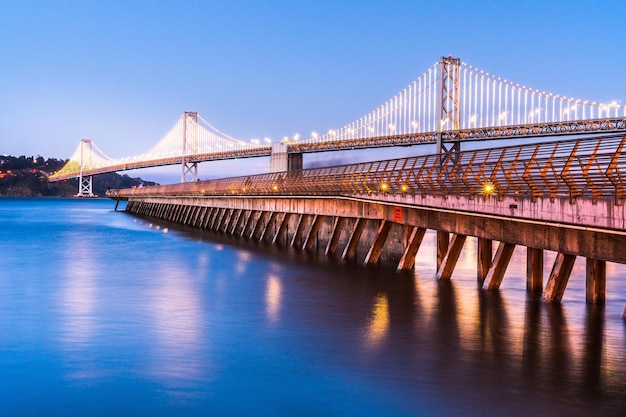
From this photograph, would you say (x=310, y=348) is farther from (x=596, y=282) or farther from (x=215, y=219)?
(x=215, y=219)

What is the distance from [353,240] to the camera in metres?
29.0

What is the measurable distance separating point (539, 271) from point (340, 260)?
10942 mm

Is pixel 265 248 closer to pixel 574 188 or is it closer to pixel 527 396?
pixel 574 188

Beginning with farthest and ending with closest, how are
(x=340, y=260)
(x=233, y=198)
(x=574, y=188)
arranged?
1. (x=233, y=198)
2. (x=340, y=260)
3. (x=574, y=188)

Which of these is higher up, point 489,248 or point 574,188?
point 574,188

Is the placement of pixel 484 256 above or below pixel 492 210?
below

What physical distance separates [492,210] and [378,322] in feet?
13.0

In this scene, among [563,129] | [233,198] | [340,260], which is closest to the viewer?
[340,260]

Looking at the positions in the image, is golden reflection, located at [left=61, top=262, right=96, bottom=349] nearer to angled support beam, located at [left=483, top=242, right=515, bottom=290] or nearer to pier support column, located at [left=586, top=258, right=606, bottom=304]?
angled support beam, located at [left=483, top=242, right=515, bottom=290]

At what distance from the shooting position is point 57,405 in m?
10.4

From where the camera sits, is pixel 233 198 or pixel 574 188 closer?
pixel 574 188

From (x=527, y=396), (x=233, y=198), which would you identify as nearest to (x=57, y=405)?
(x=527, y=396)

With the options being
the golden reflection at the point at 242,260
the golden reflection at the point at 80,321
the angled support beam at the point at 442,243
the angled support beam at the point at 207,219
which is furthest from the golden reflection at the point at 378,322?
the angled support beam at the point at 207,219

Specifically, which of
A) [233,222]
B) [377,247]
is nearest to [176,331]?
[377,247]
